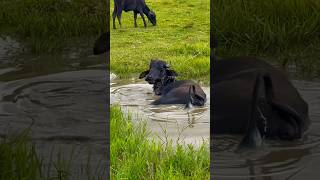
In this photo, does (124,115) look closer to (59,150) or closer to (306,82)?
(59,150)

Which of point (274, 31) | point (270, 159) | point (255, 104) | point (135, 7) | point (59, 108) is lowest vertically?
point (270, 159)

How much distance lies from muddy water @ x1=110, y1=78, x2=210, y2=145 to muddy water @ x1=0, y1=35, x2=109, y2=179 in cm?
23

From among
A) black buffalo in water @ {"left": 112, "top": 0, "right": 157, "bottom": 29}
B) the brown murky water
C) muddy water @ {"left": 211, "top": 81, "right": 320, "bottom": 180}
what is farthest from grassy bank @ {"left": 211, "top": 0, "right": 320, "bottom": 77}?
black buffalo in water @ {"left": 112, "top": 0, "right": 157, "bottom": 29}

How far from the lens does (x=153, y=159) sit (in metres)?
4.76

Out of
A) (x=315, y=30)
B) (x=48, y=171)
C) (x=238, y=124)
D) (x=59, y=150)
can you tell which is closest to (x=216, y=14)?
(x=315, y=30)

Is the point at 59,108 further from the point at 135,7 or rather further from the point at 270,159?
the point at 135,7

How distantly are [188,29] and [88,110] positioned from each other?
362 inches

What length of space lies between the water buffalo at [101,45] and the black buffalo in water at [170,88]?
6.32 feet

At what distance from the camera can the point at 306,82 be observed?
7352 millimetres

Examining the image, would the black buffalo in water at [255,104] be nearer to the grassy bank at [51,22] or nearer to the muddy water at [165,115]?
the muddy water at [165,115]

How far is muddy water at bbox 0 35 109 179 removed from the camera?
4922 millimetres

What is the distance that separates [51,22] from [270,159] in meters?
6.26

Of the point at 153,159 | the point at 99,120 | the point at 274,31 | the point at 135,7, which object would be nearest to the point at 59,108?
the point at 99,120

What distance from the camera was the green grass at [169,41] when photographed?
915cm
